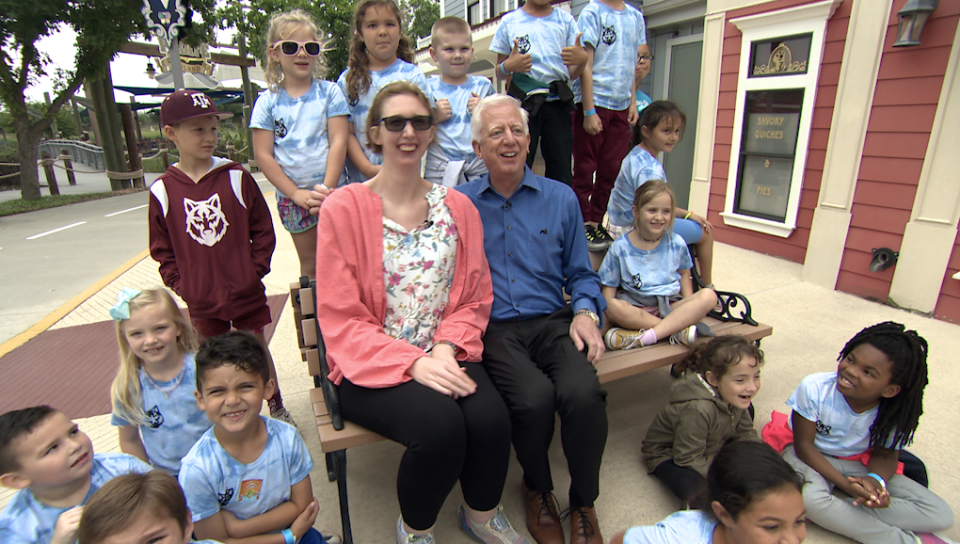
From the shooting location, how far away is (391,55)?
9.65 ft

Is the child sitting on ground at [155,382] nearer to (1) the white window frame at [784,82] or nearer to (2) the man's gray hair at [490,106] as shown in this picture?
(2) the man's gray hair at [490,106]

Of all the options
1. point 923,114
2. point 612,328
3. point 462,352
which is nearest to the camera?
point 462,352

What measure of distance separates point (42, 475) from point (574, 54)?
3.24 meters

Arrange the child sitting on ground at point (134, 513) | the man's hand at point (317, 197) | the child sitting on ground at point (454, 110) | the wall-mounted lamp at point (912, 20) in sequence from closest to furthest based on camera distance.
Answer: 1. the child sitting on ground at point (134, 513)
2. the man's hand at point (317, 197)
3. the child sitting on ground at point (454, 110)
4. the wall-mounted lamp at point (912, 20)

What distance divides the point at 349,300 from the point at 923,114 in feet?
15.1

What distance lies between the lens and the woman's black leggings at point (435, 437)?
178cm

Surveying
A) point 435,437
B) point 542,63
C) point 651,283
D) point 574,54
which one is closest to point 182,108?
point 435,437

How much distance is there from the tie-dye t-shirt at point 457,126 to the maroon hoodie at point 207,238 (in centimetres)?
107

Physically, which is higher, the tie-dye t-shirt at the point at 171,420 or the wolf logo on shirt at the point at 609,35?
the wolf logo on shirt at the point at 609,35

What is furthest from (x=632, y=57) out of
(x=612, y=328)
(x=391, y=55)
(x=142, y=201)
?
(x=142, y=201)

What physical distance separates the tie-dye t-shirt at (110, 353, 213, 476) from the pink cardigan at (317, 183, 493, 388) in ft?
1.74

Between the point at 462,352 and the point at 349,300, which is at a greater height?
the point at 349,300

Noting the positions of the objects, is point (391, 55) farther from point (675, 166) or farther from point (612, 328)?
point (675, 166)

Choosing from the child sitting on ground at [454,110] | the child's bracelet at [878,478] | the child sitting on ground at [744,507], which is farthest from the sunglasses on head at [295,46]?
the child's bracelet at [878,478]
